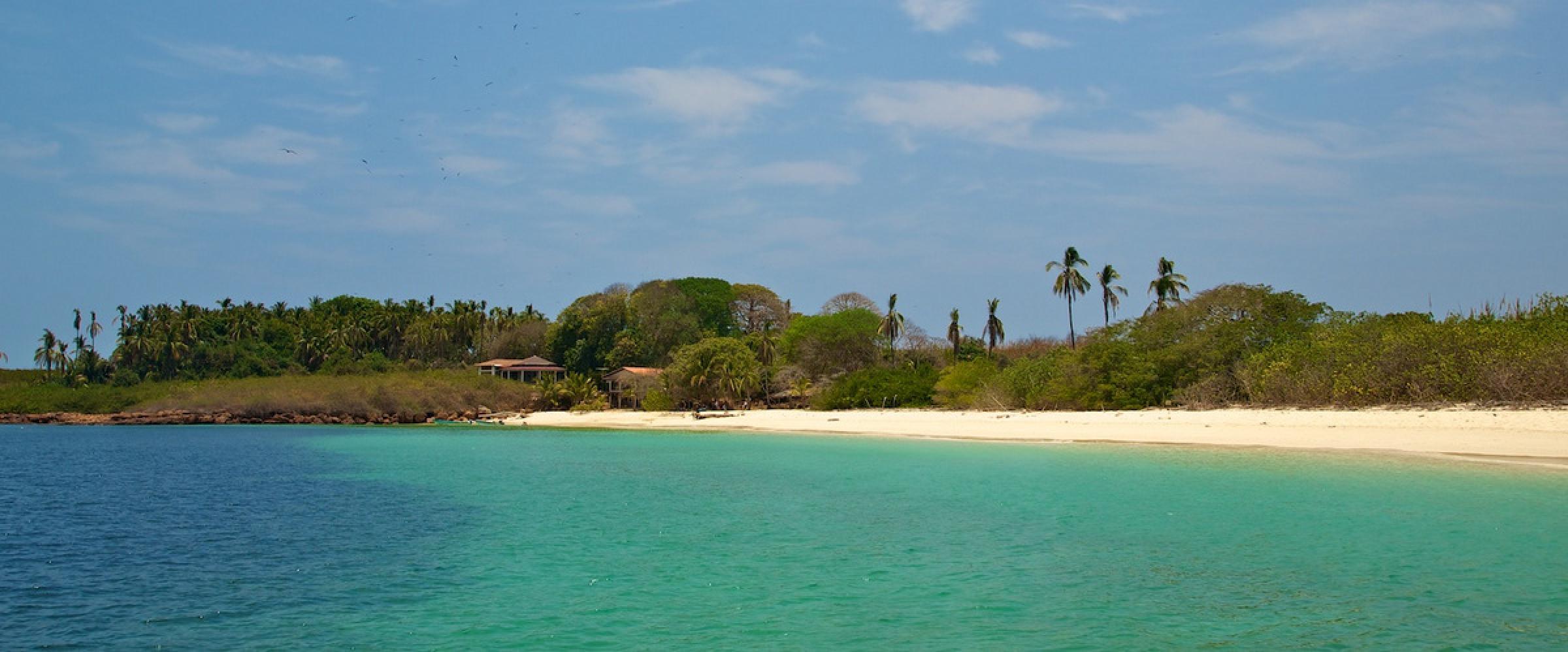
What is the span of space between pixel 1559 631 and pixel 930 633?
4.81 metres

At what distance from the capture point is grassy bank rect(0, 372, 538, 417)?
64562 millimetres

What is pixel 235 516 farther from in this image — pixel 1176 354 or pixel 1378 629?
pixel 1176 354

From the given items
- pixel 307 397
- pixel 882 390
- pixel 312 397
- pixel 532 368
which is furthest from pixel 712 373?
pixel 307 397

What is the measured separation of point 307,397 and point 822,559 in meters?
61.1

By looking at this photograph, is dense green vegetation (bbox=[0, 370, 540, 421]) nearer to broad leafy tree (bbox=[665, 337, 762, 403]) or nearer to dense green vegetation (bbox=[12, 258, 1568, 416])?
dense green vegetation (bbox=[12, 258, 1568, 416])

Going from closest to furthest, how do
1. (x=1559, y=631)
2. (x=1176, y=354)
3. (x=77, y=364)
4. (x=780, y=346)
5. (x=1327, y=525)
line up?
1. (x=1559, y=631)
2. (x=1327, y=525)
3. (x=1176, y=354)
4. (x=780, y=346)
5. (x=77, y=364)

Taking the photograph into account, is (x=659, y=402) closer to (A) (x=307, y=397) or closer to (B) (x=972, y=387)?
(B) (x=972, y=387)

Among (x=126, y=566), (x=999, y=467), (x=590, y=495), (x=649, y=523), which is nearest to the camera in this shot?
(x=126, y=566)

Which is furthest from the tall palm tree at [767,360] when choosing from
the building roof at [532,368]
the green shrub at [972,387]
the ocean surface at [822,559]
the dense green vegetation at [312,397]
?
the ocean surface at [822,559]

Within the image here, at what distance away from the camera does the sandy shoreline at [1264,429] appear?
72.2 ft

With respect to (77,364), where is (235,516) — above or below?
below

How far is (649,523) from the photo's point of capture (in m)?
15.1

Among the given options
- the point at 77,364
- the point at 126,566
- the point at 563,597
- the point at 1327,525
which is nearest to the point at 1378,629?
the point at 1327,525

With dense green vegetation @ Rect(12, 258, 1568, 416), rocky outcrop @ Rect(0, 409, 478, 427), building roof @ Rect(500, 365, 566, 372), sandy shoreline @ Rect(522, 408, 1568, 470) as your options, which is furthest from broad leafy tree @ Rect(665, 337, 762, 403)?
building roof @ Rect(500, 365, 566, 372)
